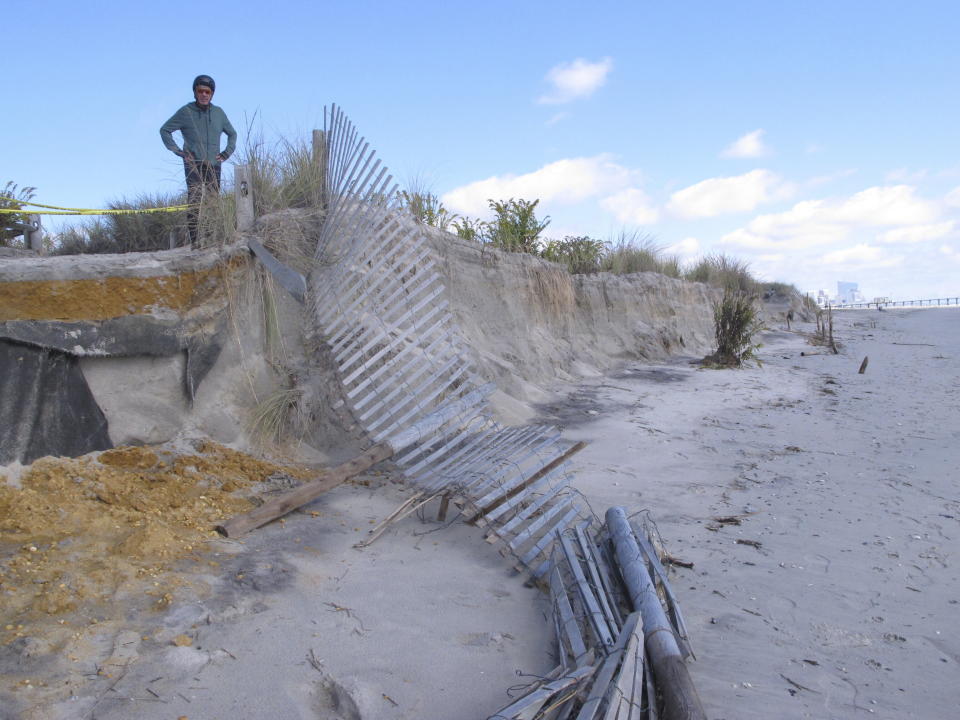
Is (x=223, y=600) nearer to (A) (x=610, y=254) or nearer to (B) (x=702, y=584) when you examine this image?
(B) (x=702, y=584)

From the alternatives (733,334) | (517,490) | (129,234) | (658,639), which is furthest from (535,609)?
(733,334)

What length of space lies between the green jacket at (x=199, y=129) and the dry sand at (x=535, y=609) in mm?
3340

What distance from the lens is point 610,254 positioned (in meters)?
14.5

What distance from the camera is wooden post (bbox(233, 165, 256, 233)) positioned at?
18.8 feet

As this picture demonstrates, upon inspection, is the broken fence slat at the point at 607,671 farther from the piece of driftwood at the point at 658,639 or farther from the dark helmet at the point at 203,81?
the dark helmet at the point at 203,81

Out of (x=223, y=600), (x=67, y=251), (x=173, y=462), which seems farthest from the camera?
(x=67, y=251)

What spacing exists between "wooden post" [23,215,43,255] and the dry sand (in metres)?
5.20

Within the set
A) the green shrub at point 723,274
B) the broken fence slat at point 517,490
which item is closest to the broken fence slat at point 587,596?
the broken fence slat at point 517,490

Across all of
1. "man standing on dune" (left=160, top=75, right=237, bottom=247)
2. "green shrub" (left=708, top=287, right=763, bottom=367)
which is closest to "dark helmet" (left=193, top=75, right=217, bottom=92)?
"man standing on dune" (left=160, top=75, right=237, bottom=247)

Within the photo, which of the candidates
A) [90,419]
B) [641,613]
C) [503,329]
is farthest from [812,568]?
[503,329]

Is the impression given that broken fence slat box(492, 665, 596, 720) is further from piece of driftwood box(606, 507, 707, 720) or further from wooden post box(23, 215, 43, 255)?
wooden post box(23, 215, 43, 255)

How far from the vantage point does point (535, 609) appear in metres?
3.27

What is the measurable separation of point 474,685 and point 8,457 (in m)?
3.38

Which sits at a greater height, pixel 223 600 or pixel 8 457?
pixel 8 457
